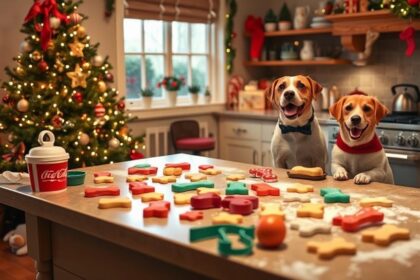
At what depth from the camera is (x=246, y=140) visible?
502 cm

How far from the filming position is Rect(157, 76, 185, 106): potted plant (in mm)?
4930

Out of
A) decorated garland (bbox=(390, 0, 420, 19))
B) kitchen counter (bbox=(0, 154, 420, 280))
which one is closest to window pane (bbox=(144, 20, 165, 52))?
decorated garland (bbox=(390, 0, 420, 19))

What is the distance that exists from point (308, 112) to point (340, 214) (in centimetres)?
106

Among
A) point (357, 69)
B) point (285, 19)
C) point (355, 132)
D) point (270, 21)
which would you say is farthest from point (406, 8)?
point (355, 132)

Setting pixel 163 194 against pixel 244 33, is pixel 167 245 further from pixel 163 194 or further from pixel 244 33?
pixel 244 33

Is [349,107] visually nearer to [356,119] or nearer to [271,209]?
[356,119]

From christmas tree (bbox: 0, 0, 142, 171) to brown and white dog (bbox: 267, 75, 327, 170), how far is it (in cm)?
172

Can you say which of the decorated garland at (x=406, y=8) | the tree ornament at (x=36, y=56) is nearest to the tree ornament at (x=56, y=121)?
the tree ornament at (x=36, y=56)

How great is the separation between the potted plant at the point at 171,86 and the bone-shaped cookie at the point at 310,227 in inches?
144

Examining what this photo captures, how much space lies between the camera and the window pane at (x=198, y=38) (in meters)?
5.35

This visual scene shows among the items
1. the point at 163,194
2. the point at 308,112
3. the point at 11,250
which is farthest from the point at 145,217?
the point at 11,250

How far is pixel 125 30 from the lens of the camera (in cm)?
473

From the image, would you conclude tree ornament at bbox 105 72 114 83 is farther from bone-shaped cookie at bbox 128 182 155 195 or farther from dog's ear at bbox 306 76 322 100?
bone-shaped cookie at bbox 128 182 155 195

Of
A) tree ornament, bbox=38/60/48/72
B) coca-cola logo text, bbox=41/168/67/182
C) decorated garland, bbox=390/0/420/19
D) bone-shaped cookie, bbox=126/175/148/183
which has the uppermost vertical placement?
decorated garland, bbox=390/0/420/19
